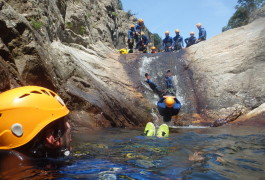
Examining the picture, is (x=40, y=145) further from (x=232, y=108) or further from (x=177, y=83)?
(x=177, y=83)

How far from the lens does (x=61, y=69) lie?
24.9ft

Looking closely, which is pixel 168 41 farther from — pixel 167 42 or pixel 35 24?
pixel 35 24

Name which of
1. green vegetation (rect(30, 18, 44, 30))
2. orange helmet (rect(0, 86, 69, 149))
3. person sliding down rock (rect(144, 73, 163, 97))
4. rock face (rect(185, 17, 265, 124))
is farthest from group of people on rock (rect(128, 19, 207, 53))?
orange helmet (rect(0, 86, 69, 149))

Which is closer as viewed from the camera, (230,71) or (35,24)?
(35,24)

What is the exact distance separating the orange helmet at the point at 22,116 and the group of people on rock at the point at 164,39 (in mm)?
15450

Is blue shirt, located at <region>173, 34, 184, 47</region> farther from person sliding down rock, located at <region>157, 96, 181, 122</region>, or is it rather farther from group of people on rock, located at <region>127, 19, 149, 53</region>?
person sliding down rock, located at <region>157, 96, 181, 122</region>

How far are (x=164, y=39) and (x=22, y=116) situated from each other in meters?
18.1

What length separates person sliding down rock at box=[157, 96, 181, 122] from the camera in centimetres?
962

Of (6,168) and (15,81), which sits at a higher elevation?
(15,81)

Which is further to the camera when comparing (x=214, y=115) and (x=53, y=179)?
(x=214, y=115)

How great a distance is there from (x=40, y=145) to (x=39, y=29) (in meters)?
6.51

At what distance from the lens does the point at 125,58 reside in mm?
14656

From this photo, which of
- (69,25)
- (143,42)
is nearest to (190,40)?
(143,42)

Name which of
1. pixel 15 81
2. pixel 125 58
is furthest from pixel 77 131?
pixel 125 58
